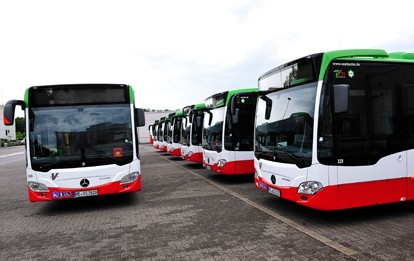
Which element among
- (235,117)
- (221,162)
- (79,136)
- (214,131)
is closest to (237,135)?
(235,117)

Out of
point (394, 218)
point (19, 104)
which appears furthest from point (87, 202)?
point (394, 218)

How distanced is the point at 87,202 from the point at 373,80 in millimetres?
7119

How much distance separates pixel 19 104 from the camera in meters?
6.68

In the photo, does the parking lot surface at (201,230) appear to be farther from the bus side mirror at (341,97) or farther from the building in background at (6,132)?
the building in background at (6,132)

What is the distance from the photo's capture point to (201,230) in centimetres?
536

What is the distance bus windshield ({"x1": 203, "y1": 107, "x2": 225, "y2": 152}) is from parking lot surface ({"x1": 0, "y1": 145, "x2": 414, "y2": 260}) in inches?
85.6

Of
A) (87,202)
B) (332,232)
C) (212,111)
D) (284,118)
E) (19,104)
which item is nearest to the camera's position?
(332,232)

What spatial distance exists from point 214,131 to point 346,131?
18.5ft

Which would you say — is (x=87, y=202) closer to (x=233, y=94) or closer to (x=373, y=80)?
(x=233, y=94)

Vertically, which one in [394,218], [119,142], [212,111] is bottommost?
[394,218]

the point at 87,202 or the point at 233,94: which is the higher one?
the point at 233,94

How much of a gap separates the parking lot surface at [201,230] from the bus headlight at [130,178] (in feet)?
2.22

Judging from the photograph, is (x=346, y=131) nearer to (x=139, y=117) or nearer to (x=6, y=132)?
(x=139, y=117)

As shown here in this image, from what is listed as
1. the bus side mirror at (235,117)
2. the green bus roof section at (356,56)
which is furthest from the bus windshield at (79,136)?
the green bus roof section at (356,56)
